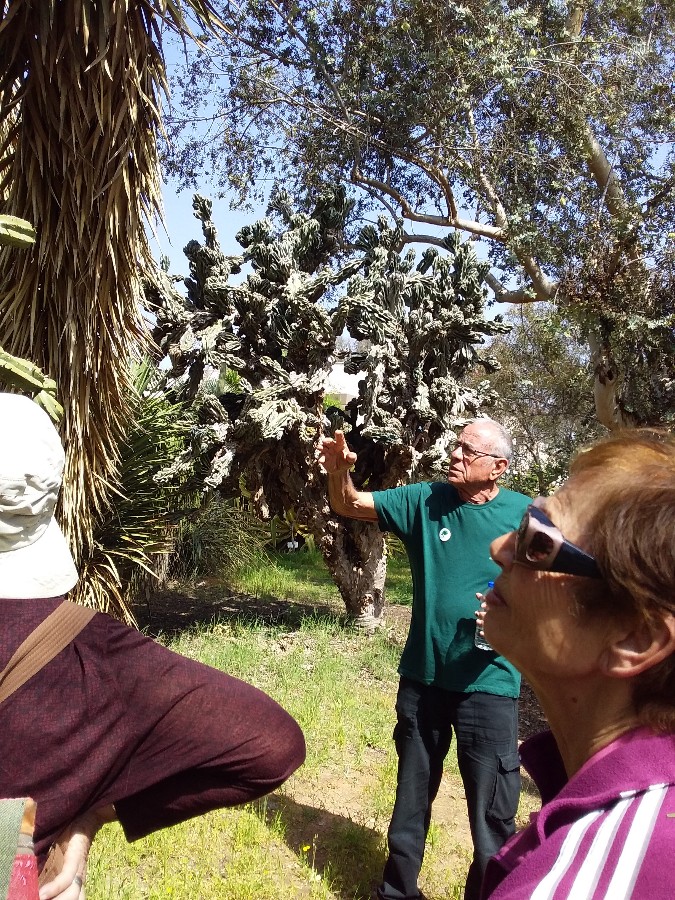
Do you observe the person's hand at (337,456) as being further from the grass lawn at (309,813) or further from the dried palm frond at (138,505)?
the dried palm frond at (138,505)

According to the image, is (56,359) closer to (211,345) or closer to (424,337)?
(211,345)

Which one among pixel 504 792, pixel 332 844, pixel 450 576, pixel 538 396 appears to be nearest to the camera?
pixel 504 792

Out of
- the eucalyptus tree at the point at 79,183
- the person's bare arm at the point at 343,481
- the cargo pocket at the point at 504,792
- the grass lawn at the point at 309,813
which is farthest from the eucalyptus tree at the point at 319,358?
the cargo pocket at the point at 504,792

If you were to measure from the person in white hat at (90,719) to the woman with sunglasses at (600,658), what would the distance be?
670 mm

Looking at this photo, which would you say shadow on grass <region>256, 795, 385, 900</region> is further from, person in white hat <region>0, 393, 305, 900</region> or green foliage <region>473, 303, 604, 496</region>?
green foliage <region>473, 303, 604, 496</region>

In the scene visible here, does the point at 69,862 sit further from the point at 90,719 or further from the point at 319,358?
the point at 319,358

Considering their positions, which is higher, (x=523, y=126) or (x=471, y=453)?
(x=523, y=126)

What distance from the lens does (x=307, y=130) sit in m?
13.3

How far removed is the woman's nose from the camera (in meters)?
1.38

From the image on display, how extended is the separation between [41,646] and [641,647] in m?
1.12

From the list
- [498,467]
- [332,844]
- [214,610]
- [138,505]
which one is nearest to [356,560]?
[214,610]

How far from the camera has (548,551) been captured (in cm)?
→ 121

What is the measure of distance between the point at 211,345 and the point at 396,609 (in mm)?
4408

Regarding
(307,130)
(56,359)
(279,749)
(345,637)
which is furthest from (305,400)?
(307,130)
